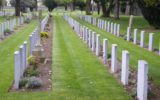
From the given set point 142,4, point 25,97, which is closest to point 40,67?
point 25,97

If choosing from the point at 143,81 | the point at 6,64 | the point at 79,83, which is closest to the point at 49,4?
the point at 6,64

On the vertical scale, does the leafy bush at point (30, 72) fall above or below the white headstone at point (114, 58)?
below

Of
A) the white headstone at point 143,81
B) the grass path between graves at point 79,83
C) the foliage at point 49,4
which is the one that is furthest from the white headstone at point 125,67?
the foliage at point 49,4

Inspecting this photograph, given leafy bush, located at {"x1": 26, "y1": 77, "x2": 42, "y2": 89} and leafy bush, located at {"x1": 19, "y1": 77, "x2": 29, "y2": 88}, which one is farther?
leafy bush, located at {"x1": 19, "y1": 77, "x2": 29, "y2": 88}

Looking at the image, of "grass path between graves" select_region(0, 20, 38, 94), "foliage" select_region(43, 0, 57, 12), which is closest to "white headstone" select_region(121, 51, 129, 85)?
"grass path between graves" select_region(0, 20, 38, 94)

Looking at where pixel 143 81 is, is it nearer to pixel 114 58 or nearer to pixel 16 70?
pixel 16 70

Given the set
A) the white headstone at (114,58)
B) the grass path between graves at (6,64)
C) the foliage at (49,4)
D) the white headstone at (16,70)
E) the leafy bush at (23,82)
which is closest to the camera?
the white headstone at (16,70)

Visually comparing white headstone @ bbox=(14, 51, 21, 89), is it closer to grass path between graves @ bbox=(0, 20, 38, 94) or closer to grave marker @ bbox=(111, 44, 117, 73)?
grass path between graves @ bbox=(0, 20, 38, 94)

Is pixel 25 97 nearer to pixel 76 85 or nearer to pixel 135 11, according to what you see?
pixel 76 85

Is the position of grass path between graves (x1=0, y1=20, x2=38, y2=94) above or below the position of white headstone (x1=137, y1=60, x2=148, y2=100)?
below

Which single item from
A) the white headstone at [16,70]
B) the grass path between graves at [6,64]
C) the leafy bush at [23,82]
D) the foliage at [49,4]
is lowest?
the grass path between graves at [6,64]

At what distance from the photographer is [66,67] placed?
51.6 feet

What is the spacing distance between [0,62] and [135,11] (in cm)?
6231

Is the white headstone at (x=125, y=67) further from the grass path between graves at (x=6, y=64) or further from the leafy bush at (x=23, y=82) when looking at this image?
the grass path between graves at (x=6, y=64)
